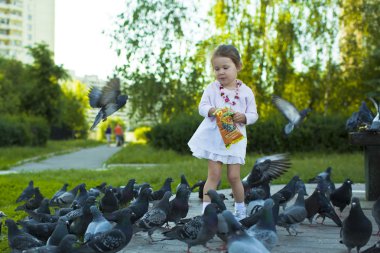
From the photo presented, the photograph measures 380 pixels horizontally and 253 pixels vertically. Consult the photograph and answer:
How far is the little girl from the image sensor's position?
4977mm

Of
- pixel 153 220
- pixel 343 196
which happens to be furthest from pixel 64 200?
pixel 343 196

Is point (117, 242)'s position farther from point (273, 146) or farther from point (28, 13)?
point (28, 13)

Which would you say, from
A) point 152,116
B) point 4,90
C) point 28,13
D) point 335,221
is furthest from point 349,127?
point 28,13

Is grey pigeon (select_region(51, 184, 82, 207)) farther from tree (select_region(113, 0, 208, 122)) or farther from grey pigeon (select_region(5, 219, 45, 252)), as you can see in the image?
tree (select_region(113, 0, 208, 122))

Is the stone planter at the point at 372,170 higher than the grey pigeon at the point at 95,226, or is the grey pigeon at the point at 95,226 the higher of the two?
the stone planter at the point at 372,170

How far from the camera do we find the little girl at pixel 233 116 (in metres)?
4.98

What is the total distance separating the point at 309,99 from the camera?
2269 cm

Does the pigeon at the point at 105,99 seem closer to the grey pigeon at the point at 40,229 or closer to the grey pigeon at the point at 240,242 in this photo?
the grey pigeon at the point at 40,229

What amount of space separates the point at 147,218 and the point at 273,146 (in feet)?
49.0

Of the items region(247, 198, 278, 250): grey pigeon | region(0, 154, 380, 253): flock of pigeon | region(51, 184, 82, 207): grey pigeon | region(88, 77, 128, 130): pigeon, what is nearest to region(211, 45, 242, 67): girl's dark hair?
region(0, 154, 380, 253): flock of pigeon

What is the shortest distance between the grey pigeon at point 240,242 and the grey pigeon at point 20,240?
169cm

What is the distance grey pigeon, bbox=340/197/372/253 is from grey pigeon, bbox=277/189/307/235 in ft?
2.12

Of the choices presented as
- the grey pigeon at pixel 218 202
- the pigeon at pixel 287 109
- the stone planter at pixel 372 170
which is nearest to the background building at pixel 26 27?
the pigeon at pixel 287 109

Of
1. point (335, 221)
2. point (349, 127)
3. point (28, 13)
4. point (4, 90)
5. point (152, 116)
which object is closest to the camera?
point (335, 221)
